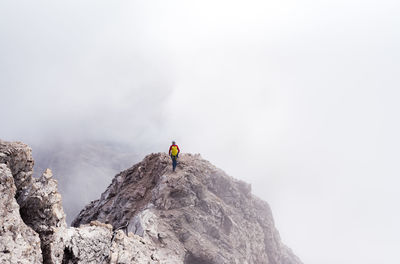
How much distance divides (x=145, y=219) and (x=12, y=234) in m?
14.8

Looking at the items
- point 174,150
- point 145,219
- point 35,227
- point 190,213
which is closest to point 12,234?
point 35,227

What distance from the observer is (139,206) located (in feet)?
99.8

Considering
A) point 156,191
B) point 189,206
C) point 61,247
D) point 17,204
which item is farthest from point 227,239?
point 17,204

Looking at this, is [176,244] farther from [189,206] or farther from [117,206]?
[117,206]

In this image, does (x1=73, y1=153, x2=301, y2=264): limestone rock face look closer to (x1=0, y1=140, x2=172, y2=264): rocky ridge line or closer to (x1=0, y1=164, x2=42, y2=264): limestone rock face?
(x1=0, y1=140, x2=172, y2=264): rocky ridge line

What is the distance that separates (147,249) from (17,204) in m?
10.6

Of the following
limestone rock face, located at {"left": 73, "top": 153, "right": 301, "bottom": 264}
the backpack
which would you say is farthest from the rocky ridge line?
the backpack

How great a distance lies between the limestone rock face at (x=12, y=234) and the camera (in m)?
11.1

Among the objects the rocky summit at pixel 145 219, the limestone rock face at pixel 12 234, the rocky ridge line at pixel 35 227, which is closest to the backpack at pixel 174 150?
the rocky summit at pixel 145 219

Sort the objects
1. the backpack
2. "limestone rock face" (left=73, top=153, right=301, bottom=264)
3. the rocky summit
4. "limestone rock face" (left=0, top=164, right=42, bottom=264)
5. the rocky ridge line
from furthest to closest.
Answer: the backpack
"limestone rock face" (left=73, top=153, right=301, bottom=264)
the rocky summit
the rocky ridge line
"limestone rock face" (left=0, top=164, right=42, bottom=264)

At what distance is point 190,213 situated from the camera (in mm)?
28688

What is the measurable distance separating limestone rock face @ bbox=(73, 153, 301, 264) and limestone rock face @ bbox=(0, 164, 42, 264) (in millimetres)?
11846

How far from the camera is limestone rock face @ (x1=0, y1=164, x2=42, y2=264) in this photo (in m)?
11.1

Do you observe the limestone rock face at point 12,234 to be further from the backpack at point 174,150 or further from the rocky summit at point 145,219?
the backpack at point 174,150
